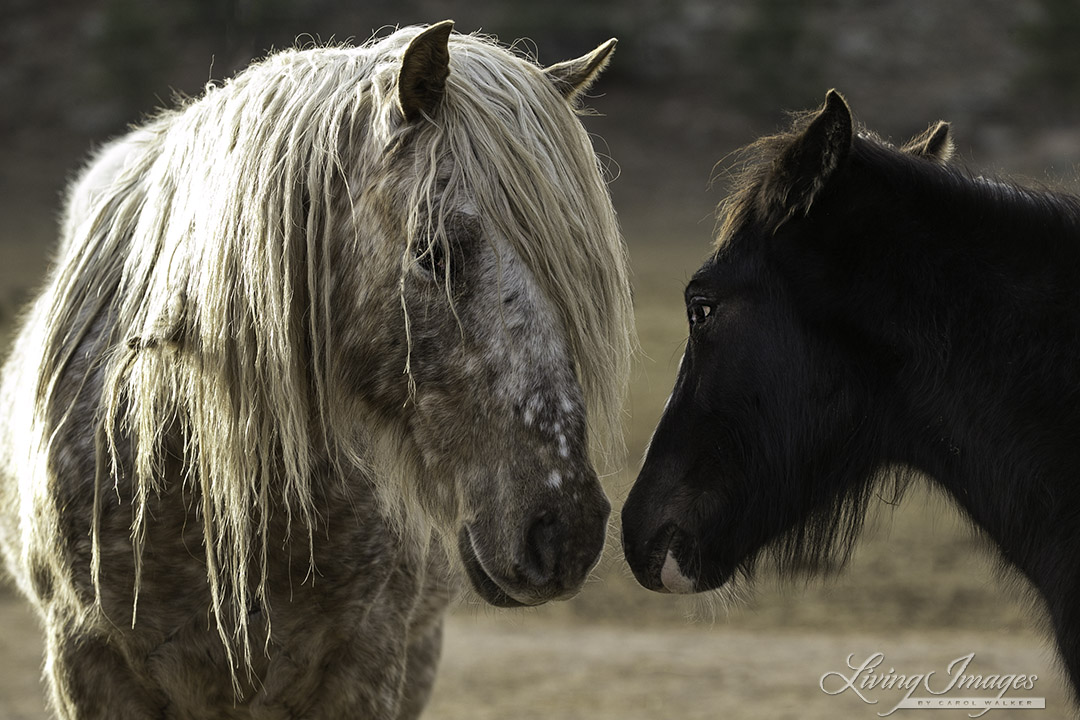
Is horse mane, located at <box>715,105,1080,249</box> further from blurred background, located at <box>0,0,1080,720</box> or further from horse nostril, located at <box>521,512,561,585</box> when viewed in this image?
horse nostril, located at <box>521,512,561,585</box>

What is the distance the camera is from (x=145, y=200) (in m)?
2.70

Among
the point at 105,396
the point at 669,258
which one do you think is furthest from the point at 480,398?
the point at 669,258

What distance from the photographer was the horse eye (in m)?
2.69

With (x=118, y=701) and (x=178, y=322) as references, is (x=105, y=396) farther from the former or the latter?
(x=118, y=701)

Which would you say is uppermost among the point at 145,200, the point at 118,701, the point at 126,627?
the point at 145,200

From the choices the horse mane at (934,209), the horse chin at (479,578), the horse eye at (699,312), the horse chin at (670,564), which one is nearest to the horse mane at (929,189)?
the horse mane at (934,209)

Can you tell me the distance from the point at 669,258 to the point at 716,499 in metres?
14.6

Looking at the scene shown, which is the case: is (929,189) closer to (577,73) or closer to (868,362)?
(868,362)

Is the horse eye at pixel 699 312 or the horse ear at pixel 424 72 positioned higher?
the horse ear at pixel 424 72

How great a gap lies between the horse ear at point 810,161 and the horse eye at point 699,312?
0.28 meters

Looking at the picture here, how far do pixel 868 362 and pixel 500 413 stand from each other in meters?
1.03

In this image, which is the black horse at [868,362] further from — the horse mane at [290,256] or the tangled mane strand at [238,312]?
the tangled mane strand at [238,312]

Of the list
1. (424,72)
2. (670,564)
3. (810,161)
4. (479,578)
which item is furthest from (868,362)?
(424,72)

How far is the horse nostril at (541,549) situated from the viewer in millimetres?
2072
